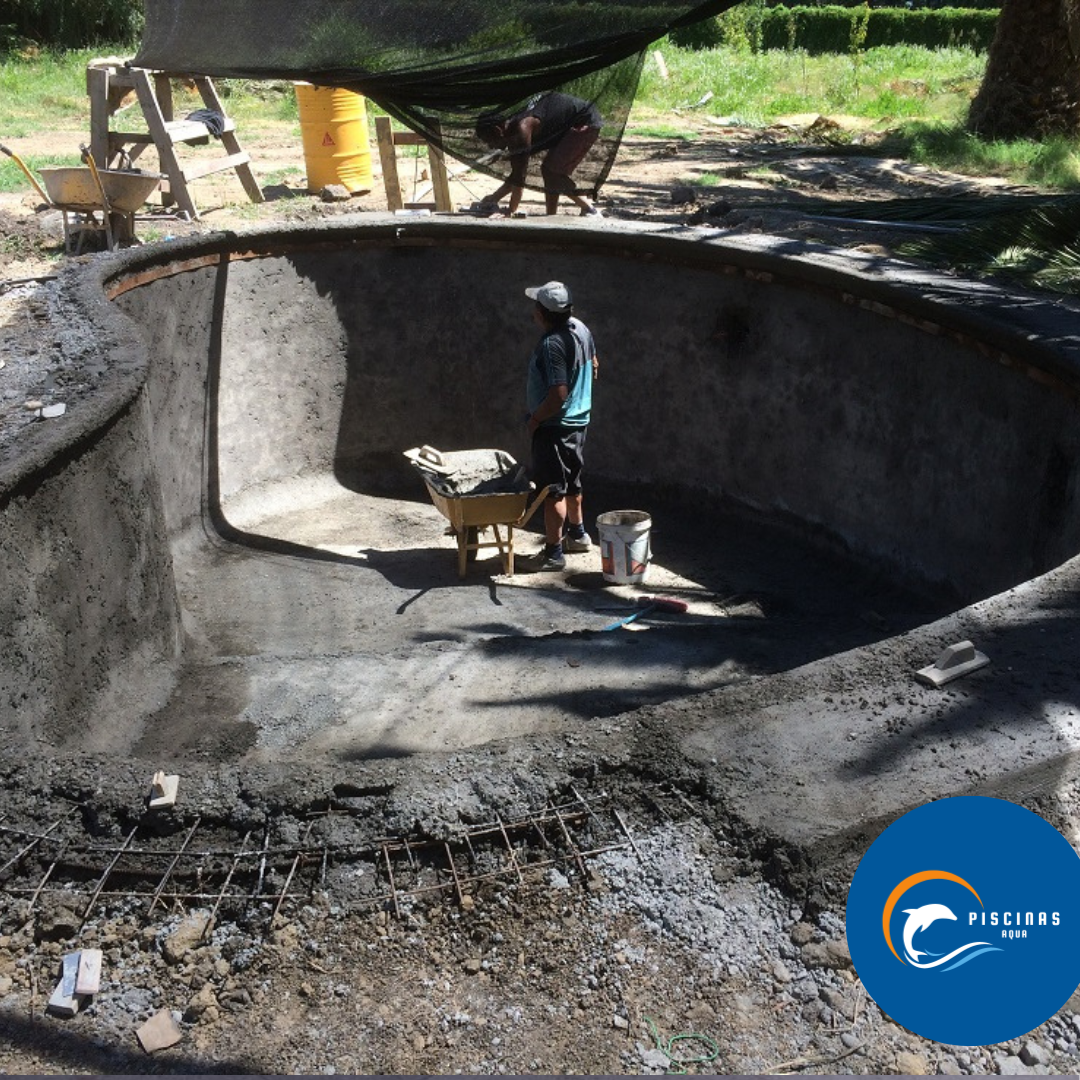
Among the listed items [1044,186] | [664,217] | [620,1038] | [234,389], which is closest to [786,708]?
[620,1038]

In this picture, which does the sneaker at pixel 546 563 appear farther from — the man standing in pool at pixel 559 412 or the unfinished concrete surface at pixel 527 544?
the unfinished concrete surface at pixel 527 544

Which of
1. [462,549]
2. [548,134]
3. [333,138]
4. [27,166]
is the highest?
[548,134]

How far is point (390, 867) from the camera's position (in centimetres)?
365

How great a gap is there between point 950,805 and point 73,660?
4196mm

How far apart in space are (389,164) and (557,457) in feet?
17.2

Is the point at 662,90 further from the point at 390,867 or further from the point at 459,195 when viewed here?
the point at 390,867

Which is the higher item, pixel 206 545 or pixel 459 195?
pixel 459 195

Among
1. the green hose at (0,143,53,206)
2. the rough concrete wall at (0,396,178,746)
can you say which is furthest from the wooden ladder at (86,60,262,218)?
the rough concrete wall at (0,396,178,746)

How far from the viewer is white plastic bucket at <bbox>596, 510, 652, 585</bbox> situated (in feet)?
29.8

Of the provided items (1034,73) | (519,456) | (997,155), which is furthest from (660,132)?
(519,456)

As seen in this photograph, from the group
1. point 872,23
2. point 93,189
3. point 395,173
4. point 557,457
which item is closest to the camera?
point 557,457

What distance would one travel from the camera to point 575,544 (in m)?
10.0

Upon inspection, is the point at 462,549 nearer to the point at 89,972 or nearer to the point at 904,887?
the point at 89,972

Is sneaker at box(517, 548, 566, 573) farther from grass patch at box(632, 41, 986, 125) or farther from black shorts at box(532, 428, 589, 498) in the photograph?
grass patch at box(632, 41, 986, 125)
